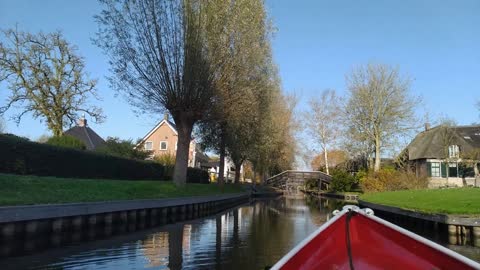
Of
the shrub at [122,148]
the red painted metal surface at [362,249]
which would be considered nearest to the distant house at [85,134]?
the shrub at [122,148]

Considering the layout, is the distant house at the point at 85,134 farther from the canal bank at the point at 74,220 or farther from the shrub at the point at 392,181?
the canal bank at the point at 74,220

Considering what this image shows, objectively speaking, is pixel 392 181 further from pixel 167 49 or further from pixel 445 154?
pixel 167 49

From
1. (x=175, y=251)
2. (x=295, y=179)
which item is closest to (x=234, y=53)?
(x=175, y=251)

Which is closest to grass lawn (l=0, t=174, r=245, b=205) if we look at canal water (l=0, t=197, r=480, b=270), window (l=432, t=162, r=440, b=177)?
canal water (l=0, t=197, r=480, b=270)

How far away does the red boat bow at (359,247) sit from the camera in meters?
5.35

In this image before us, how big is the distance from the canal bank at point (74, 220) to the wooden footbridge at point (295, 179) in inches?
1643

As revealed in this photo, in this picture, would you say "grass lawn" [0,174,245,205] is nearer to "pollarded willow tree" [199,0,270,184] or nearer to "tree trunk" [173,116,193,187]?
"tree trunk" [173,116,193,187]

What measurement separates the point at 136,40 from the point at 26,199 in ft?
37.4

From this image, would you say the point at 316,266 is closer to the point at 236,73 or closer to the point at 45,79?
the point at 236,73

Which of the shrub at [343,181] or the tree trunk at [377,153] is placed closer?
the tree trunk at [377,153]

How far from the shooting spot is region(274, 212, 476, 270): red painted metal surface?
536 cm

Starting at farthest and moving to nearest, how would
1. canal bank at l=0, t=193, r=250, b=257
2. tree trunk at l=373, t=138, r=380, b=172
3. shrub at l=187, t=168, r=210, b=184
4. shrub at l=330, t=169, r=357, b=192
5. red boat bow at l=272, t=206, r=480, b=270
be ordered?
shrub at l=330, t=169, r=357, b=192 < tree trunk at l=373, t=138, r=380, b=172 < shrub at l=187, t=168, r=210, b=184 < canal bank at l=0, t=193, r=250, b=257 < red boat bow at l=272, t=206, r=480, b=270

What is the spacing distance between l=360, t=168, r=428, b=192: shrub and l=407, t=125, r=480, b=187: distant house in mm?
5589

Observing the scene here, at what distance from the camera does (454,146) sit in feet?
145
